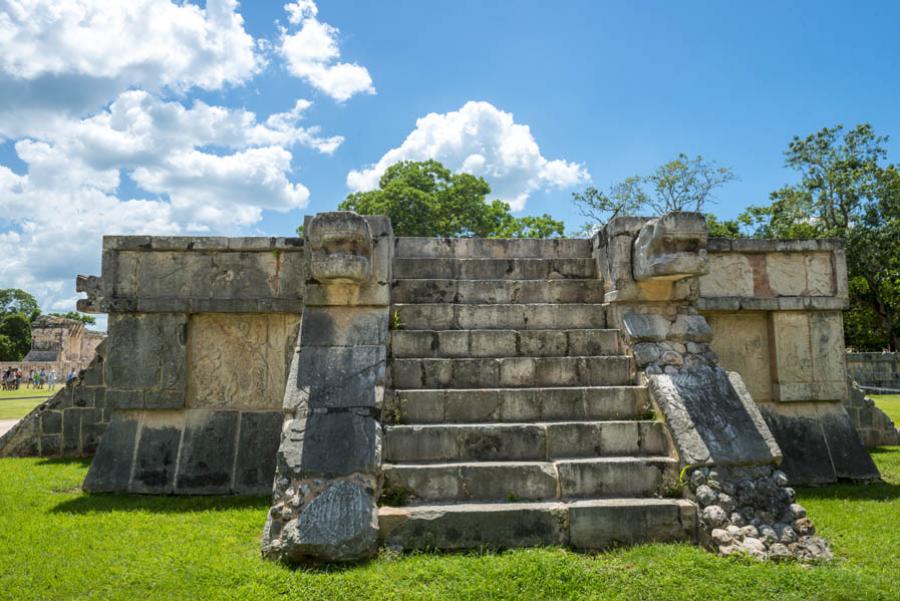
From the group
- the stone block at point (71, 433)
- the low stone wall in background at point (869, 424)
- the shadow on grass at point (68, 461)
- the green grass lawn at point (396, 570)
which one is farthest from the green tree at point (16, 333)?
the low stone wall in background at point (869, 424)

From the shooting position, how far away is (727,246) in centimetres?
551

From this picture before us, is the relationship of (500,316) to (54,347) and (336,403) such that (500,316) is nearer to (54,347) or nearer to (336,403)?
(336,403)

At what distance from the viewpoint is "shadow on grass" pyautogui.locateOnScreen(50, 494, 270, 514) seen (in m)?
4.33

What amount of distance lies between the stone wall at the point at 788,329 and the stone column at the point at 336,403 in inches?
129

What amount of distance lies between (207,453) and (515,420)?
9.30 feet

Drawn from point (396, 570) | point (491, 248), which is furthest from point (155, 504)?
point (491, 248)

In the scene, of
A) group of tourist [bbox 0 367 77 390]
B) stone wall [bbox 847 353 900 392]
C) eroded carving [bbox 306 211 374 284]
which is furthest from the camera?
group of tourist [bbox 0 367 77 390]

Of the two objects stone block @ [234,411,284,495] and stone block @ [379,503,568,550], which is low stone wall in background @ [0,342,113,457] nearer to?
stone block @ [234,411,284,495]

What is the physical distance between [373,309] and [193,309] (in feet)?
6.12

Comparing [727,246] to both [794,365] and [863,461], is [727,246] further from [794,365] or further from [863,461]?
[863,461]

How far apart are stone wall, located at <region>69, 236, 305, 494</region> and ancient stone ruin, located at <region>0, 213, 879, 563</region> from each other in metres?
0.02

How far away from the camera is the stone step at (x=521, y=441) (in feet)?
12.4

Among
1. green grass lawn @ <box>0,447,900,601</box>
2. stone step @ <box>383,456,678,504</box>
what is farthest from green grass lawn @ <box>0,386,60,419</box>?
stone step @ <box>383,456,678,504</box>

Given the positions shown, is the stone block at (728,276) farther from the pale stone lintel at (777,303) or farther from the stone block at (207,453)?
the stone block at (207,453)
